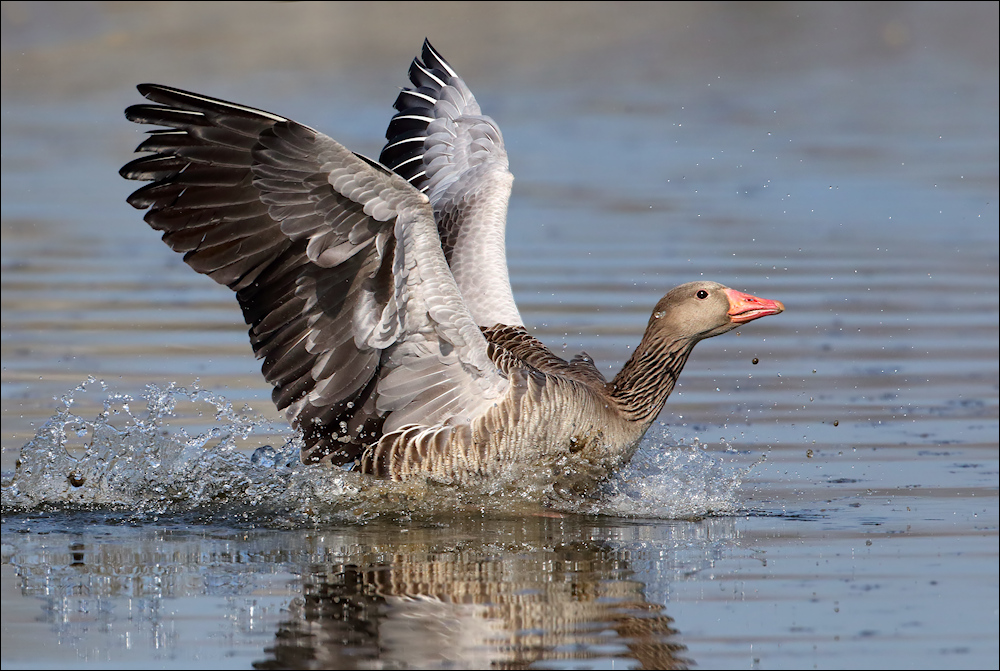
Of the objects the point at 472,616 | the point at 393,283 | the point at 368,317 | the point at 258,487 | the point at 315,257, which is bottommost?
the point at 472,616

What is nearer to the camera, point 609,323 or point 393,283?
point 393,283

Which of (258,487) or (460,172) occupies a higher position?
(460,172)

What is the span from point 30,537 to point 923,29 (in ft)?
73.8

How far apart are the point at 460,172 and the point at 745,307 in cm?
265

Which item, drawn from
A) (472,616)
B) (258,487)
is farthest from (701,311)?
(472,616)

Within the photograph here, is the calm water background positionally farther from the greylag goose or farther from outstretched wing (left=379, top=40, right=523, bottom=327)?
outstretched wing (left=379, top=40, right=523, bottom=327)

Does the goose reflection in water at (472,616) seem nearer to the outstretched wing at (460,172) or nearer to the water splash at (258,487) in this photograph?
the water splash at (258,487)

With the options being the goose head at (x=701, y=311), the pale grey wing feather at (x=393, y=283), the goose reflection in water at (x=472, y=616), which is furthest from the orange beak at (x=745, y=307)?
the goose reflection in water at (x=472, y=616)

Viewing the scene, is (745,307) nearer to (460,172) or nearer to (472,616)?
(460,172)

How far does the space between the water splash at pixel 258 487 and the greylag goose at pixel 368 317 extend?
0.48ft

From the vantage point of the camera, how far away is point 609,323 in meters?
12.2

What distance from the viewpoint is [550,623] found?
241 inches

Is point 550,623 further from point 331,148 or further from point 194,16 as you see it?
point 194,16

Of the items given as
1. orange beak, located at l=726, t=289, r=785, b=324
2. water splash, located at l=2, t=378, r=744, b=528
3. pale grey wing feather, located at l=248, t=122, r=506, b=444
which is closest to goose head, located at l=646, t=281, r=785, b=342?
orange beak, located at l=726, t=289, r=785, b=324
